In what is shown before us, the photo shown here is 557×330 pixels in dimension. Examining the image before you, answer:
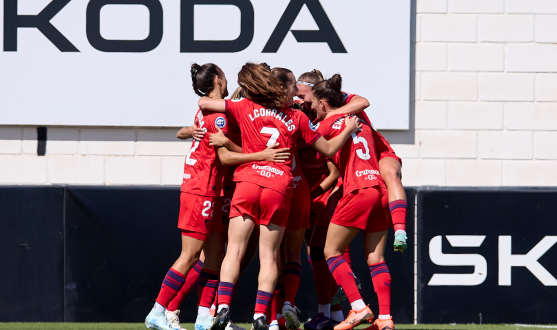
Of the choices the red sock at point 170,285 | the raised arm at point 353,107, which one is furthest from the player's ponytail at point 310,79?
the red sock at point 170,285

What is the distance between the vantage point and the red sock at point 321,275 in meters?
4.35

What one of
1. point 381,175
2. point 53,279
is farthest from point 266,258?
point 53,279

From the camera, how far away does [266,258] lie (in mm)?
3627

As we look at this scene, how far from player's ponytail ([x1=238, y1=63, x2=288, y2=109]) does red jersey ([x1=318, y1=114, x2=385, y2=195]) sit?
1.48 ft

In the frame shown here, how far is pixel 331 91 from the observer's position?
4117 mm

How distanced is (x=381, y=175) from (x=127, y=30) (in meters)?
2.87

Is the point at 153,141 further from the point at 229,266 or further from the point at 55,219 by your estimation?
the point at 229,266

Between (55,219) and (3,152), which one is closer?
(55,219)

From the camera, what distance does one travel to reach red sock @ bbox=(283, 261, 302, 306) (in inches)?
162

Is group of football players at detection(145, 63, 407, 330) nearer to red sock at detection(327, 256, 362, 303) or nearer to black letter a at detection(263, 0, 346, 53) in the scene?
red sock at detection(327, 256, 362, 303)

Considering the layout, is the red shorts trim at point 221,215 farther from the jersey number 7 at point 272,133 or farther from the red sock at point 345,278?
the red sock at point 345,278

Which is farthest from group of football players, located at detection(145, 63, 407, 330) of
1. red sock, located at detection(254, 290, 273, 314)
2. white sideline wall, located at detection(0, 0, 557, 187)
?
white sideline wall, located at detection(0, 0, 557, 187)

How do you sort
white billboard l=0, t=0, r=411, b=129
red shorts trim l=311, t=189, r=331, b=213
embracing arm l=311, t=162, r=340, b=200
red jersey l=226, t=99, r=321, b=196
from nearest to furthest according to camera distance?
red jersey l=226, t=99, r=321, b=196
embracing arm l=311, t=162, r=340, b=200
red shorts trim l=311, t=189, r=331, b=213
white billboard l=0, t=0, r=411, b=129

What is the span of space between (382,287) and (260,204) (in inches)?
38.9
